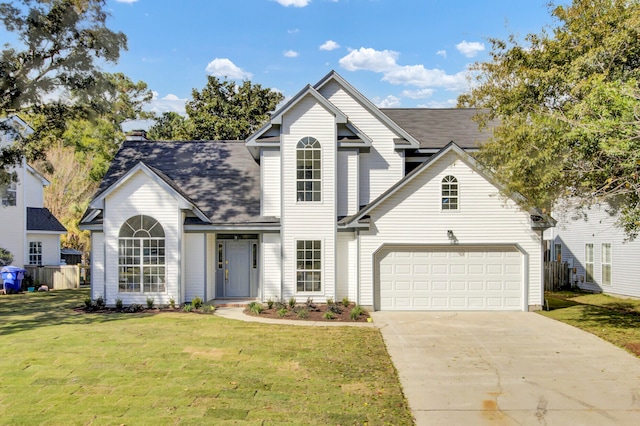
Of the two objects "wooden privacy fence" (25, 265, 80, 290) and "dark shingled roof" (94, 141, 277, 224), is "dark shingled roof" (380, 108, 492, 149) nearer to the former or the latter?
"dark shingled roof" (94, 141, 277, 224)

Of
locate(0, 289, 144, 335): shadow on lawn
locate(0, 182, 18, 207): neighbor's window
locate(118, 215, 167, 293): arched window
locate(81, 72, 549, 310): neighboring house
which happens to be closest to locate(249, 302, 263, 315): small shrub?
locate(81, 72, 549, 310): neighboring house

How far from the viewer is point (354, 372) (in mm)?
9320

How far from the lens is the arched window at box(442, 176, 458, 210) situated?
16.5 m

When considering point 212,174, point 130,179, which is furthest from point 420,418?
point 212,174

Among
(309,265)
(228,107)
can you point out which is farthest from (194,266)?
(228,107)

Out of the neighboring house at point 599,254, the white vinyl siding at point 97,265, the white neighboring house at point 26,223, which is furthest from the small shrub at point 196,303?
the neighboring house at point 599,254

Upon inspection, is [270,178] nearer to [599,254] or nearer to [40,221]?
[599,254]

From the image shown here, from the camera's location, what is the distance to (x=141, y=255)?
1698cm

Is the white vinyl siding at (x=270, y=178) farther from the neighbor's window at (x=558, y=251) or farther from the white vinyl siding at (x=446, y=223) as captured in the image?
the neighbor's window at (x=558, y=251)

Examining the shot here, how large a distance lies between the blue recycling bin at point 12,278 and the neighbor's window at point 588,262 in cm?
2667

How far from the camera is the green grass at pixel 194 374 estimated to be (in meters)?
7.15

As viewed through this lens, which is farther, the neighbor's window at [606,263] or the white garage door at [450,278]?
the neighbor's window at [606,263]

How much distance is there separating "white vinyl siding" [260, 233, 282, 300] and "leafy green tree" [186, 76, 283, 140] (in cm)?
2399

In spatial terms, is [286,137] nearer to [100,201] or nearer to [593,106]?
[100,201]
